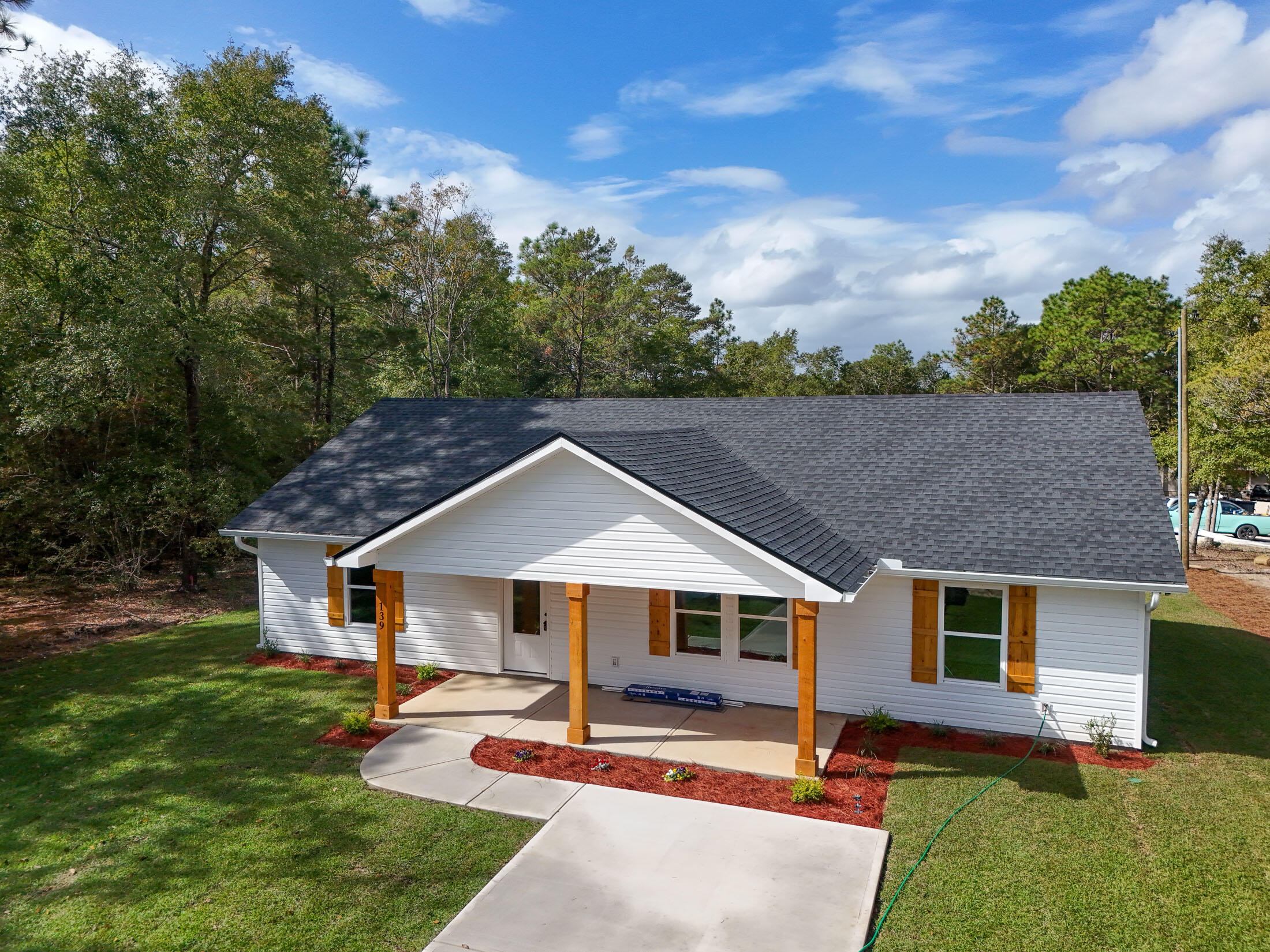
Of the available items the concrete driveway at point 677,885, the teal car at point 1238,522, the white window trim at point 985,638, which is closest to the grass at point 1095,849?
the concrete driveway at point 677,885

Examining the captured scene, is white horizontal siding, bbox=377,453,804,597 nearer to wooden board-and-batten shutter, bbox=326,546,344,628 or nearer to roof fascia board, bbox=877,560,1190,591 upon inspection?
roof fascia board, bbox=877,560,1190,591

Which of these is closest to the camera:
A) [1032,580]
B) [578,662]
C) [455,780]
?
[455,780]

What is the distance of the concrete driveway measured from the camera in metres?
6.44

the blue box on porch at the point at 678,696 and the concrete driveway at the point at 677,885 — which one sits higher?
the blue box on porch at the point at 678,696

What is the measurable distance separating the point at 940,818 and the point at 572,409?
1129cm

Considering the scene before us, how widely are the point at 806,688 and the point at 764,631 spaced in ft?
8.58

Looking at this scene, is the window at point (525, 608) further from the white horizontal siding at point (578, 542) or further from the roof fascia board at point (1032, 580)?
the roof fascia board at point (1032, 580)

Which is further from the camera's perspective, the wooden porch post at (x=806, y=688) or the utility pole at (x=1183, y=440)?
the utility pole at (x=1183, y=440)

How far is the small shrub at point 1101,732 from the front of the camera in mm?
10039

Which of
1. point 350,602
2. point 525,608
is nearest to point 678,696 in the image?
point 525,608

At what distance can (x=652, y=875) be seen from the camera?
7398mm

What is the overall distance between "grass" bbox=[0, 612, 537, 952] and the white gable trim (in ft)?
8.59

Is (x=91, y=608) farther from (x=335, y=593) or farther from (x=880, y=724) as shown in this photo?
(x=880, y=724)

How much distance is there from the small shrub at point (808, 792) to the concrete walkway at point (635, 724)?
552 mm
